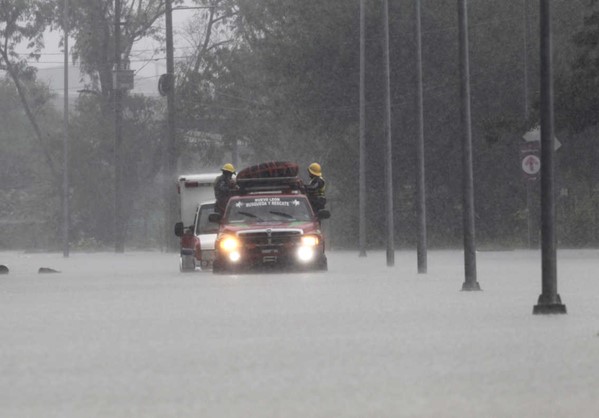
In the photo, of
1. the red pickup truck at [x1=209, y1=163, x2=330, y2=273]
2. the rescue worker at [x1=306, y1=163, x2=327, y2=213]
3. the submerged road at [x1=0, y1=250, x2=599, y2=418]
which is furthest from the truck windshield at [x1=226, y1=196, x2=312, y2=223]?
the submerged road at [x1=0, y1=250, x2=599, y2=418]

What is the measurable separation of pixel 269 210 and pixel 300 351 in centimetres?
2379

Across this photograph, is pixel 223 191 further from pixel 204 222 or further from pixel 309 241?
pixel 309 241

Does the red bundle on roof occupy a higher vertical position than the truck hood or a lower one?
higher

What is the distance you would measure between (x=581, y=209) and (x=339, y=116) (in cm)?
1038

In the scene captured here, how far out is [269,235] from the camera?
133ft

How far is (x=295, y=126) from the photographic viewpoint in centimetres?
7631

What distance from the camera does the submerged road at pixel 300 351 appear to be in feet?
45.2

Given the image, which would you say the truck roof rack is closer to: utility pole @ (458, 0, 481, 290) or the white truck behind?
the white truck behind

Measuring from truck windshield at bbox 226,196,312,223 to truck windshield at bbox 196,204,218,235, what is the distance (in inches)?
206

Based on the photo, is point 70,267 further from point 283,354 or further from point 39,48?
point 39,48

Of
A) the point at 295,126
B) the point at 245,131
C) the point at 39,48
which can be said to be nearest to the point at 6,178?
the point at 39,48

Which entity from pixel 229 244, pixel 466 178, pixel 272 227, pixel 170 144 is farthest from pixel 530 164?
pixel 466 178

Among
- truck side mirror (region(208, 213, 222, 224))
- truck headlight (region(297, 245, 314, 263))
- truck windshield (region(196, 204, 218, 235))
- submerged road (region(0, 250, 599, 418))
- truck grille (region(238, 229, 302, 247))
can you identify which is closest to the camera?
submerged road (region(0, 250, 599, 418))

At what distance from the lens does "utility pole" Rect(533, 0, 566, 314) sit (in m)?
24.7
